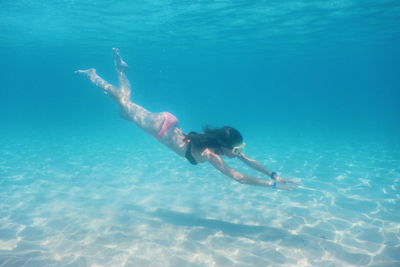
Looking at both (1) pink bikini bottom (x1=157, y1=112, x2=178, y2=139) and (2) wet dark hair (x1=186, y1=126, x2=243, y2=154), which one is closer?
(2) wet dark hair (x1=186, y1=126, x2=243, y2=154)

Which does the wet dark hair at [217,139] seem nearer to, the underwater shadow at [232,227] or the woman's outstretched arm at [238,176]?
the woman's outstretched arm at [238,176]

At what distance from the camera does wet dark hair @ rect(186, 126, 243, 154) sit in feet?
18.4

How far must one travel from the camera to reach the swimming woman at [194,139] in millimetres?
5570

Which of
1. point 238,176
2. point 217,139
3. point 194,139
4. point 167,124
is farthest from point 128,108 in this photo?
point 238,176

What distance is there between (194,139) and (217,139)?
50 cm

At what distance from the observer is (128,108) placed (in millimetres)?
8586

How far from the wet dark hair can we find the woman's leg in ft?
6.28

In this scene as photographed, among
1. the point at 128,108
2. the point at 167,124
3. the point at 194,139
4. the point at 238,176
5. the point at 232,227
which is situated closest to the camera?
the point at 238,176

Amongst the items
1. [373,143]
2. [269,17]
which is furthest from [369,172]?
[269,17]

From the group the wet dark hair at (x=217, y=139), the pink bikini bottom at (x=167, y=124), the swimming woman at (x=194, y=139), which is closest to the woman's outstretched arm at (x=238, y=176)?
the swimming woman at (x=194, y=139)

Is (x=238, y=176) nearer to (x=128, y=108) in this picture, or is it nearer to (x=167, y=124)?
(x=167, y=124)

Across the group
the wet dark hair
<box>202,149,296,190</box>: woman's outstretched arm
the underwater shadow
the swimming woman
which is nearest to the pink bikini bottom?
the swimming woman

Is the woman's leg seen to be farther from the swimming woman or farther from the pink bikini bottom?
the pink bikini bottom

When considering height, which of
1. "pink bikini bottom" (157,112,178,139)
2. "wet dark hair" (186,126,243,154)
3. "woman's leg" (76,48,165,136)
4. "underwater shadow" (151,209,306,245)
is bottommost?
"underwater shadow" (151,209,306,245)
